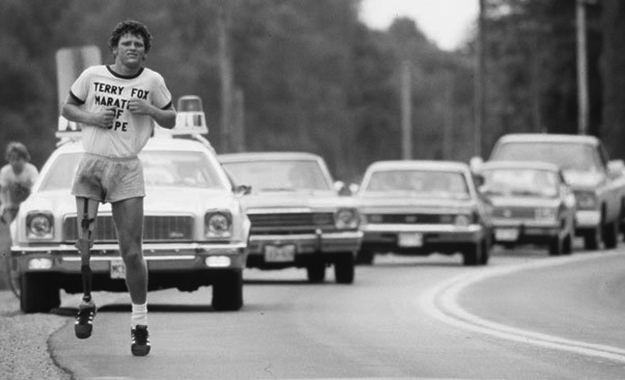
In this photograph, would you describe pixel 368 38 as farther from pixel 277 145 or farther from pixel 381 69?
pixel 277 145

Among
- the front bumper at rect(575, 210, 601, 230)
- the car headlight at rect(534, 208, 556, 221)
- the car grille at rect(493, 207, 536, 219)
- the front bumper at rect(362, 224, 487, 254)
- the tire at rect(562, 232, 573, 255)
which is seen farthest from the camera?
the front bumper at rect(575, 210, 601, 230)

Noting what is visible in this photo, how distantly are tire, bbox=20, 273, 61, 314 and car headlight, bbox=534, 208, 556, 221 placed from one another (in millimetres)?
15759

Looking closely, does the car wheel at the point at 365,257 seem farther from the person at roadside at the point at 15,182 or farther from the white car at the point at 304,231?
the person at roadside at the point at 15,182

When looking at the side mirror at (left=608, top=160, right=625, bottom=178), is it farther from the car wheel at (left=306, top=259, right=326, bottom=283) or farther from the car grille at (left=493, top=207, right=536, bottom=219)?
the car wheel at (left=306, top=259, right=326, bottom=283)

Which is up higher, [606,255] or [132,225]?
[132,225]

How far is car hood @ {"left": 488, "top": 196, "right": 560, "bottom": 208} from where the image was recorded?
32.1m

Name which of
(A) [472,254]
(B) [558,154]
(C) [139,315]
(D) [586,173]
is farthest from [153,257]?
(B) [558,154]

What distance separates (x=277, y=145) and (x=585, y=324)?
99.3 meters

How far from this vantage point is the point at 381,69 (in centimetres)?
14362

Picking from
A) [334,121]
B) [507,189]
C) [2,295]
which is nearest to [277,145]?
[334,121]

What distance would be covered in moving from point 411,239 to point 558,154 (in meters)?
8.65

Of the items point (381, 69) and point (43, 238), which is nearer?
point (43, 238)

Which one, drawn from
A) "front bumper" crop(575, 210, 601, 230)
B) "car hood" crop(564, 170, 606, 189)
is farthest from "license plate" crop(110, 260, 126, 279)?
"car hood" crop(564, 170, 606, 189)

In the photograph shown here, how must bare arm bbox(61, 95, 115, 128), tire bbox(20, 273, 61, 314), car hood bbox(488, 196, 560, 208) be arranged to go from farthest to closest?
car hood bbox(488, 196, 560, 208), tire bbox(20, 273, 61, 314), bare arm bbox(61, 95, 115, 128)
